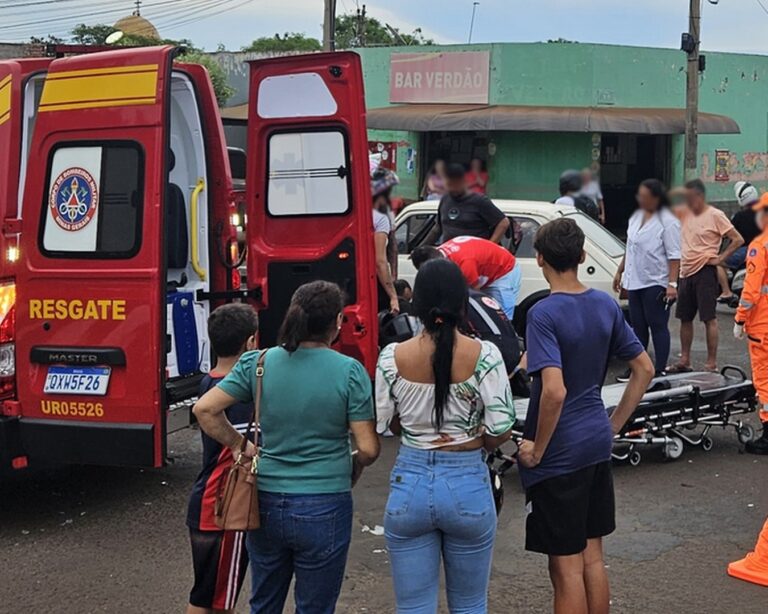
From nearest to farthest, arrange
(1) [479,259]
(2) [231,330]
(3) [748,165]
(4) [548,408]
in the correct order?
(4) [548,408]
(2) [231,330]
(1) [479,259]
(3) [748,165]

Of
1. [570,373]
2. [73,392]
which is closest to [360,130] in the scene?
[73,392]

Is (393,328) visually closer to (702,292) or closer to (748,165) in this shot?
(702,292)

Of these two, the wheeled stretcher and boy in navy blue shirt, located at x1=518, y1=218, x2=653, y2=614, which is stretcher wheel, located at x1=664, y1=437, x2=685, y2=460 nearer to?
the wheeled stretcher

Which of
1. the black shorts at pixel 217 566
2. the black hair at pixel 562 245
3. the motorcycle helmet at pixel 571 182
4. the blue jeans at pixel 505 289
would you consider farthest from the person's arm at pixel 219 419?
the blue jeans at pixel 505 289

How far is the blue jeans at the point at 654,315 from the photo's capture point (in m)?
8.52

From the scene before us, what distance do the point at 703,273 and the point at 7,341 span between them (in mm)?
6231

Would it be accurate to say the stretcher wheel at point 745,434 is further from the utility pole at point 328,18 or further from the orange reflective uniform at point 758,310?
the utility pole at point 328,18

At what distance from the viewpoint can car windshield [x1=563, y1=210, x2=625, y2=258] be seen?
31.5 ft

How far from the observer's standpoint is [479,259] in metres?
7.64

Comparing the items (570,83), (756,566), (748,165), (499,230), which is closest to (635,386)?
(756,566)

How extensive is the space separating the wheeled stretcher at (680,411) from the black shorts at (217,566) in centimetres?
268

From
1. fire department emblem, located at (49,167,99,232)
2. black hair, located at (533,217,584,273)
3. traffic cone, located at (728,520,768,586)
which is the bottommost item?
traffic cone, located at (728,520,768,586)

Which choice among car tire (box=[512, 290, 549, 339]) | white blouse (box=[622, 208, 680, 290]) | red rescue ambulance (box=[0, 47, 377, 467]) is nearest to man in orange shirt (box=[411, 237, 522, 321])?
white blouse (box=[622, 208, 680, 290])

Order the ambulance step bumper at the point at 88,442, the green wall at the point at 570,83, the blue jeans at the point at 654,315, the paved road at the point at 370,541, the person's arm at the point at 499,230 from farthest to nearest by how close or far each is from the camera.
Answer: the green wall at the point at 570,83
the blue jeans at the point at 654,315
the person's arm at the point at 499,230
the ambulance step bumper at the point at 88,442
the paved road at the point at 370,541
